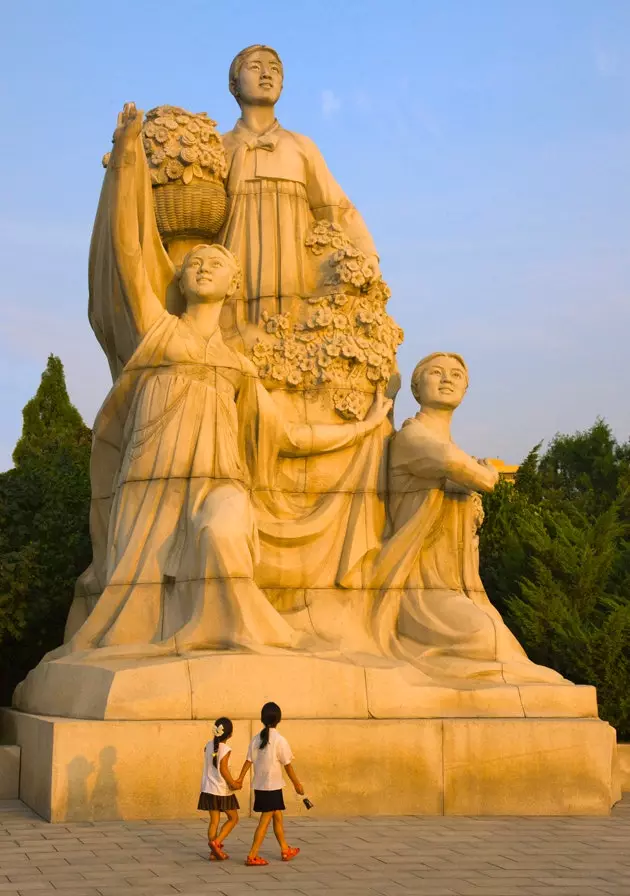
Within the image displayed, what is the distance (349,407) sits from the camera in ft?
36.5

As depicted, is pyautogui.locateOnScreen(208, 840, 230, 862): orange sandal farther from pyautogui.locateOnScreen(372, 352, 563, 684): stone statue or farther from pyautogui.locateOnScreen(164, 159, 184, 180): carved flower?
pyautogui.locateOnScreen(164, 159, 184, 180): carved flower

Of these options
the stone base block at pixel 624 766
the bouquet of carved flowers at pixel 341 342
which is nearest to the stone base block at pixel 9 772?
the bouquet of carved flowers at pixel 341 342

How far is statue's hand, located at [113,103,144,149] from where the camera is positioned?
33.7 ft

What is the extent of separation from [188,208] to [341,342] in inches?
66.9

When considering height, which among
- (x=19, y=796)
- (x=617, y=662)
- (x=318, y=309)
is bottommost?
(x=19, y=796)

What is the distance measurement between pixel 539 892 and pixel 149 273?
594 centimetres

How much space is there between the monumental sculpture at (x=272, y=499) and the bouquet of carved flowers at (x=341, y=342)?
0.06 ft

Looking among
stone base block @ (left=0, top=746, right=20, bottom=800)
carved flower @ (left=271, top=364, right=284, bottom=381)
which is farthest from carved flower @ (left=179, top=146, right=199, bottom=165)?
stone base block @ (left=0, top=746, right=20, bottom=800)

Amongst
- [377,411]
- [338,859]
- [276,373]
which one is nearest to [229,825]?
[338,859]

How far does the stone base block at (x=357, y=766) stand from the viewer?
345 inches

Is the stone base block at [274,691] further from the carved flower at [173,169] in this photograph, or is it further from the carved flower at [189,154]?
the carved flower at [189,154]

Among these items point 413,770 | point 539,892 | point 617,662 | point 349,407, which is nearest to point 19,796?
point 413,770

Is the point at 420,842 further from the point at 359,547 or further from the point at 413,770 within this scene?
the point at 359,547

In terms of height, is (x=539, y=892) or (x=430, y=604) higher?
(x=430, y=604)
